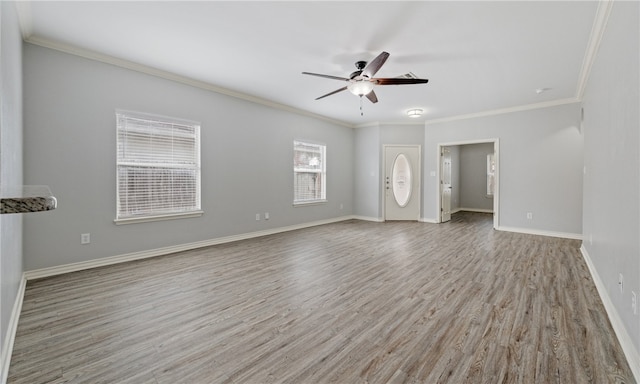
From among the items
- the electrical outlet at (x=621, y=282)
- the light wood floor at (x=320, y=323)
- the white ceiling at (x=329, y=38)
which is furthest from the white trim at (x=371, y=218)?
the electrical outlet at (x=621, y=282)

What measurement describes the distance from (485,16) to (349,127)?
200 inches

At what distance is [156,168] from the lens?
4.05 meters

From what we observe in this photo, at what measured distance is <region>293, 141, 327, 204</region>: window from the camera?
6.32 meters

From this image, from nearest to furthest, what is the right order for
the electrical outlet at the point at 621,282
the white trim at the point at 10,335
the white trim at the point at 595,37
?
the white trim at the point at 10,335 → the electrical outlet at the point at 621,282 → the white trim at the point at 595,37

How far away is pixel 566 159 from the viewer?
17.3 feet

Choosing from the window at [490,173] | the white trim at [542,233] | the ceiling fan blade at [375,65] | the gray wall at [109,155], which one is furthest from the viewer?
the window at [490,173]

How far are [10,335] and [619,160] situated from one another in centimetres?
440

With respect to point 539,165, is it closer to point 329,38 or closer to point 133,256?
point 329,38

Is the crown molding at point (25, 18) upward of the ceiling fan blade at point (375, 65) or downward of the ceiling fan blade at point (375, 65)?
upward

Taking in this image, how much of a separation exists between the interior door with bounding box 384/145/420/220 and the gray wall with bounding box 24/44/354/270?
9.89ft

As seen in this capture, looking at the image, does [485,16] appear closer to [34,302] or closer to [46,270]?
[34,302]

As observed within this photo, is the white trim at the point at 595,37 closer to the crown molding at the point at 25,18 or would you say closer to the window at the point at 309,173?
the window at the point at 309,173

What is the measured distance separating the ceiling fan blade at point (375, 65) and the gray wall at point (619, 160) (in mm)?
1712

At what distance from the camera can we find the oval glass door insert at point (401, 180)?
288 inches
